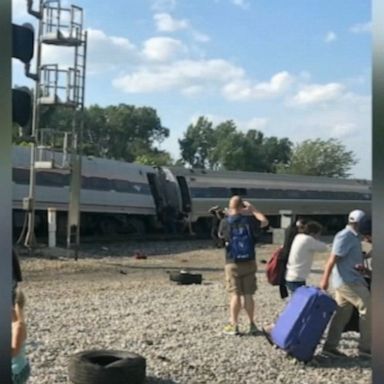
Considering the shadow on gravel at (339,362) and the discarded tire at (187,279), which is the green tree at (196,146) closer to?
the discarded tire at (187,279)

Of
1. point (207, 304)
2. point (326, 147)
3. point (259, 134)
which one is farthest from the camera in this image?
point (259, 134)

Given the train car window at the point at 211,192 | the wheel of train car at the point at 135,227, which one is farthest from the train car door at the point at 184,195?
the wheel of train car at the point at 135,227

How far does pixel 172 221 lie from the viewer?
34094mm

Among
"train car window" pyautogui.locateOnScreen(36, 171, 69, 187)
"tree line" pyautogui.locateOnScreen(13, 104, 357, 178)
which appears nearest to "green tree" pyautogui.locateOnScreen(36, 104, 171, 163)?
"tree line" pyautogui.locateOnScreen(13, 104, 357, 178)

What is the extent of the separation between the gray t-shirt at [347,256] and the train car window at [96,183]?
74.9 feet

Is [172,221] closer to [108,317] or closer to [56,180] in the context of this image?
[56,180]

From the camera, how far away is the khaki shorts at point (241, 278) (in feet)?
28.3

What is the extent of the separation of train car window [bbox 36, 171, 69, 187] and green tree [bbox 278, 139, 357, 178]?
157 feet

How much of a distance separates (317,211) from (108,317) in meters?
34.2

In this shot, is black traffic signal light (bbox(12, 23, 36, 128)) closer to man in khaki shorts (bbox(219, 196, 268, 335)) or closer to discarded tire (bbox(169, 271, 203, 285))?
Answer: man in khaki shorts (bbox(219, 196, 268, 335))

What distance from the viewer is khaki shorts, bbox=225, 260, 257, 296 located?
863 centimetres

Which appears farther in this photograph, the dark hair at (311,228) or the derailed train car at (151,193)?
the derailed train car at (151,193)

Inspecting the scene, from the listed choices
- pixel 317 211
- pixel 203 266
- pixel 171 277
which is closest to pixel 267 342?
pixel 171 277

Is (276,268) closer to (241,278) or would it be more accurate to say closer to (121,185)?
(241,278)
